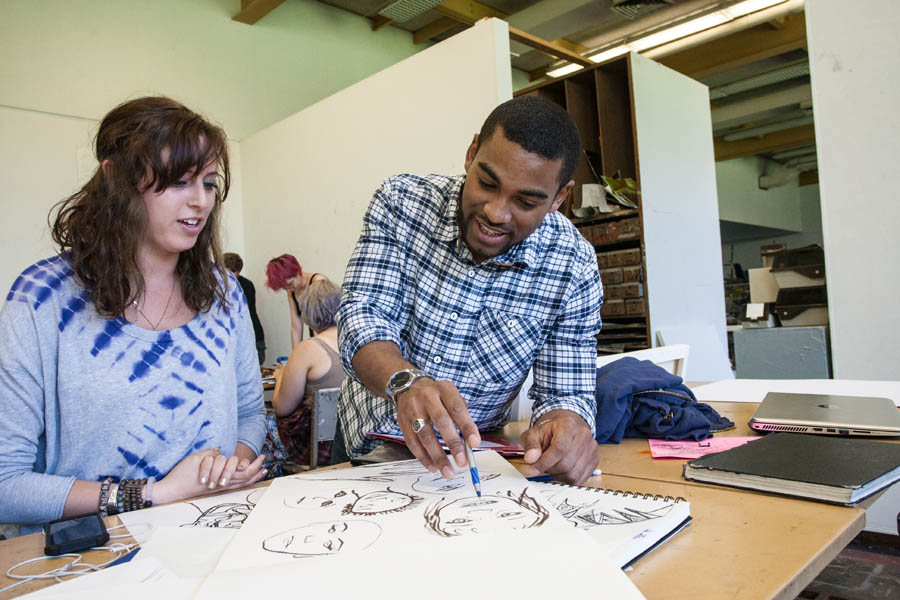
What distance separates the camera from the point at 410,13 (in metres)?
6.30

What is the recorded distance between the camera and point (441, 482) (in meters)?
0.93

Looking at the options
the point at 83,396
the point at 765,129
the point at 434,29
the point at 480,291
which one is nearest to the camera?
the point at 83,396

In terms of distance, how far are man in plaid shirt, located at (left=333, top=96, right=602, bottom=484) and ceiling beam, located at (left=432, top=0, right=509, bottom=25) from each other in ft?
17.4

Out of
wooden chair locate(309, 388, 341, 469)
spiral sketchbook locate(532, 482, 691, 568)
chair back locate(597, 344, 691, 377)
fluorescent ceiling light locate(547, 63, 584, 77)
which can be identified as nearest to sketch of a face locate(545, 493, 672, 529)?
spiral sketchbook locate(532, 482, 691, 568)

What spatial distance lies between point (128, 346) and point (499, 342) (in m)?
0.70

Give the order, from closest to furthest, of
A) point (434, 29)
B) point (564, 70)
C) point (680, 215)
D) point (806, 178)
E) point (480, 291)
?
point (480, 291) → point (680, 215) → point (434, 29) → point (564, 70) → point (806, 178)

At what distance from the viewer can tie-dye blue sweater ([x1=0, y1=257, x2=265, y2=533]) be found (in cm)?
100

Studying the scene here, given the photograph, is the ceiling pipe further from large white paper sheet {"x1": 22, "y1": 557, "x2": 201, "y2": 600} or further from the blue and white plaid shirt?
large white paper sheet {"x1": 22, "y1": 557, "x2": 201, "y2": 600}

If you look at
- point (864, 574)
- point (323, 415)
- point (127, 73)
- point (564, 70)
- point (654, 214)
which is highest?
point (564, 70)

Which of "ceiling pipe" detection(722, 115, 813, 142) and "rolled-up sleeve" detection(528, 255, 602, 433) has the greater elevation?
"ceiling pipe" detection(722, 115, 813, 142)

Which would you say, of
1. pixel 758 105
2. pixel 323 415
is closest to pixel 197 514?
pixel 323 415

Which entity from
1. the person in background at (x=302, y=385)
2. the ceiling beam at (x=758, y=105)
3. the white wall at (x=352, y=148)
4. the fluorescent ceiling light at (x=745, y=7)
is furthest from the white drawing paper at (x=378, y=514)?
the ceiling beam at (x=758, y=105)

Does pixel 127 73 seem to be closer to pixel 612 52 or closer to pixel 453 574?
pixel 612 52

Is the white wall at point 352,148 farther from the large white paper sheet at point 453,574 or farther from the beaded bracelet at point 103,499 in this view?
the large white paper sheet at point 453,574
